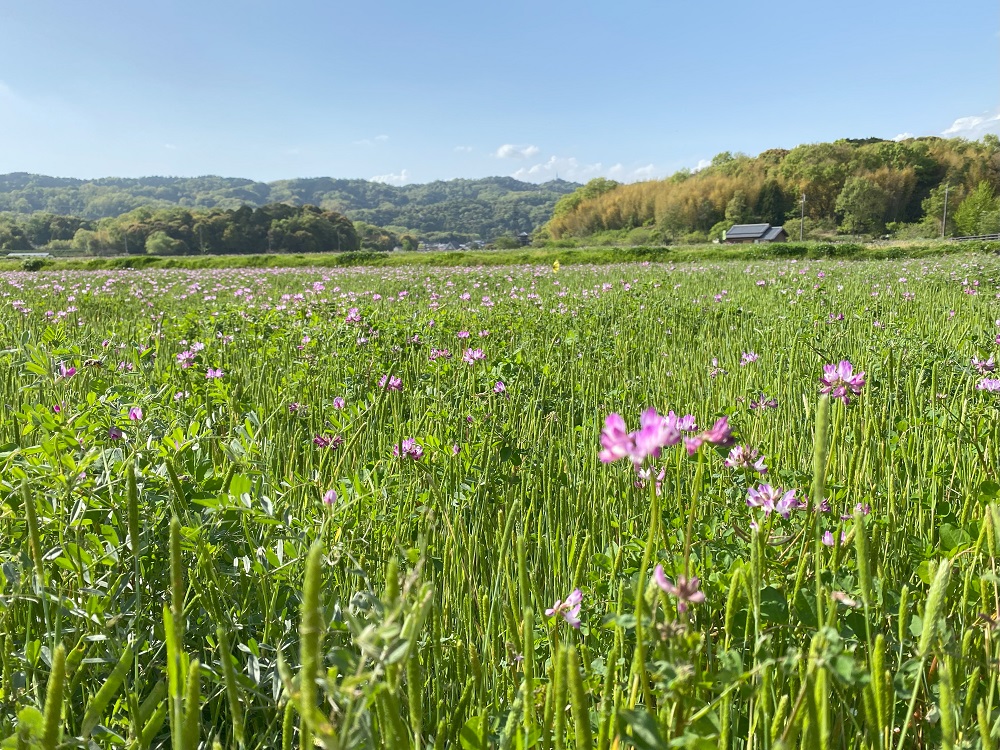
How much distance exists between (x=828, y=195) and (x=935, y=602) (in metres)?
78.9

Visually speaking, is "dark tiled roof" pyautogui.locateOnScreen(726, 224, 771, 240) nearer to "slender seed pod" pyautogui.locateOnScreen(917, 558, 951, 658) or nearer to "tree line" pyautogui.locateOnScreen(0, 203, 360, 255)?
"tree line" pyautogui.locateOnScreen(0, 203, 360, 255)

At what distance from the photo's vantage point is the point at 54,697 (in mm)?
576

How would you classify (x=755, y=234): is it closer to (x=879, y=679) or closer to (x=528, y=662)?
(x=879, y=679)

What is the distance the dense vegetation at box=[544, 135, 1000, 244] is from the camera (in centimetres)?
6098

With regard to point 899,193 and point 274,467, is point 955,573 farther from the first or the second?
point 899,193

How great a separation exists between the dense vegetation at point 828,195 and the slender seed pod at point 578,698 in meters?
57.2

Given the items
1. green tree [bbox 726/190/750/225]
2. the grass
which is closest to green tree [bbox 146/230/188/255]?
the grass

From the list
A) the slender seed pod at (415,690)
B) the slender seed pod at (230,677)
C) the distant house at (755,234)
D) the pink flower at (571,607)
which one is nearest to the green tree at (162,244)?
the distant house at (755,234)

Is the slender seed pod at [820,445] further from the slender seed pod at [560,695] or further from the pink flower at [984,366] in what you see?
the pink flower at [984,366]

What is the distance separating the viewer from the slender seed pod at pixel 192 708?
0.57 m

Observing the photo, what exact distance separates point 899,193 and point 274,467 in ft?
258

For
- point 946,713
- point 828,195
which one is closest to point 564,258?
point 946,713

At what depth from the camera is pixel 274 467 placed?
7.24 feet

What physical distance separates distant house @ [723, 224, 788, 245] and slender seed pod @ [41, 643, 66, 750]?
6484cm
